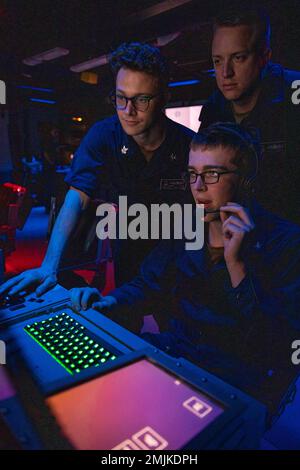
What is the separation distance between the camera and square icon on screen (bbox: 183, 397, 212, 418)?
71 centimetres

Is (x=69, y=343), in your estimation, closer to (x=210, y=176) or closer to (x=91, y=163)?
(x=210, y=176)

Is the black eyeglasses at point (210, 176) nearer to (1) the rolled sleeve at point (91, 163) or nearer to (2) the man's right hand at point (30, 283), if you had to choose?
(1) the rolled sleeve at point (91, 163)

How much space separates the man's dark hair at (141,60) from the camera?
1.60m

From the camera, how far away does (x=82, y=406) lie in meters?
0.73

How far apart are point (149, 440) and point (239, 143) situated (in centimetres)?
110

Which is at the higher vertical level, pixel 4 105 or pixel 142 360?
pixel 4 105

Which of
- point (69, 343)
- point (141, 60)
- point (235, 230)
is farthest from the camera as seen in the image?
point (141, 60)

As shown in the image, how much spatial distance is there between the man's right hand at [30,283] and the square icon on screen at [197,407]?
0.81 m

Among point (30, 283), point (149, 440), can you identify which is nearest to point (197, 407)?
point (149, 440)

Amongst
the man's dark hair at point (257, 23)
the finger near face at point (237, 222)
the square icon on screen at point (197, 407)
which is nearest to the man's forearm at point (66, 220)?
the finger near face at point (237, 222)

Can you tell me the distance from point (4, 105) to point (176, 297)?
288cm

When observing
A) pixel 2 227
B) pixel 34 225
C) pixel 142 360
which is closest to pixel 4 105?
pixel 2 227

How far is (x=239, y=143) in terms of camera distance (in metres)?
1.38
